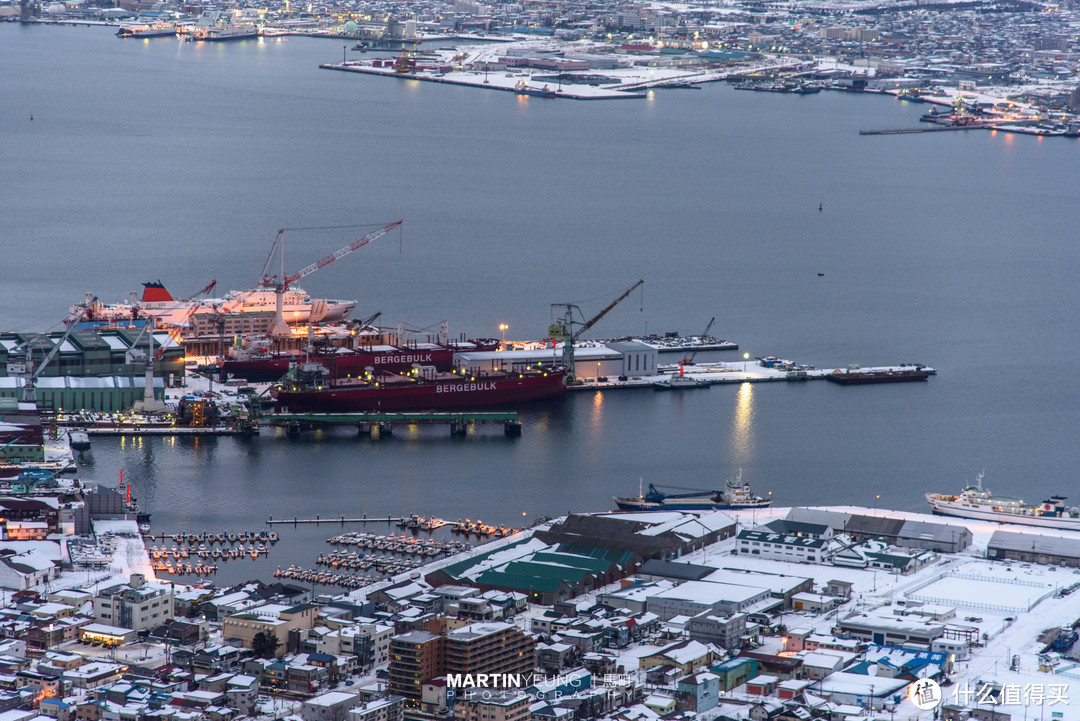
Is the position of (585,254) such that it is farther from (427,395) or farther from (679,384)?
(427,395)

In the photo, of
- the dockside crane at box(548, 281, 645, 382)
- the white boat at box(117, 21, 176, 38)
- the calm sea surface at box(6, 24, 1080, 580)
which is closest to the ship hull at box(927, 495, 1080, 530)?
the calm sea surface at box(6, 24, 1080, 580)

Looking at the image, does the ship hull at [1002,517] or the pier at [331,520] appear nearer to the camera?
the pier at [331,520]

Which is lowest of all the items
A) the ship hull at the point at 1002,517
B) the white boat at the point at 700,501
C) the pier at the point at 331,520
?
the pier at the point at 331,520

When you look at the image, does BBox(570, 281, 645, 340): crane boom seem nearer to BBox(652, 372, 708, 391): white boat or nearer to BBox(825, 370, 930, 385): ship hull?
BBox(652, 372, 708, 391): white boat

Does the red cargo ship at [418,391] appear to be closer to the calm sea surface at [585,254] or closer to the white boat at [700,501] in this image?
the calm sea surface at [585,254]

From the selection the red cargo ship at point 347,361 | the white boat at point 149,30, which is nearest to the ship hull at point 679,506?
the red cargo ship at point 347,361

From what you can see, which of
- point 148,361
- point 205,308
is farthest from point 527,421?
point 205,308
